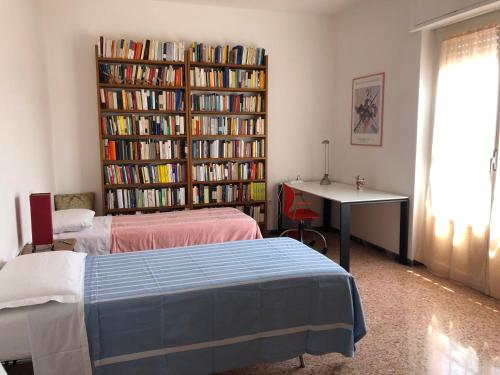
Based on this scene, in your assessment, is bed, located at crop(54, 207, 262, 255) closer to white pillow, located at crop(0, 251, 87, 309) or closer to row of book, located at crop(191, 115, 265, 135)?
white pillow, located at crop(0, 251, 87, 309)

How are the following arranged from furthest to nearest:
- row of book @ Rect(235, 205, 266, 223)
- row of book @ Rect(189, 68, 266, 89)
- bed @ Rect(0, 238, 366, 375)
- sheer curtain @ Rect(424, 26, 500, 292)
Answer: row of book @ Rect(235, 205, 266, 223), row of book @ Rect(189, 68, 266, 89), sheer curtain @ Rect(424, 26, 500, 292), bed @ Rect(0, 238, 366, 375)

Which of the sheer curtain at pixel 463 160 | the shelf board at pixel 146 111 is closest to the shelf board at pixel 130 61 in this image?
the shelf board at pixel 146 111

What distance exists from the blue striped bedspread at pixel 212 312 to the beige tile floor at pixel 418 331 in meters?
0.31

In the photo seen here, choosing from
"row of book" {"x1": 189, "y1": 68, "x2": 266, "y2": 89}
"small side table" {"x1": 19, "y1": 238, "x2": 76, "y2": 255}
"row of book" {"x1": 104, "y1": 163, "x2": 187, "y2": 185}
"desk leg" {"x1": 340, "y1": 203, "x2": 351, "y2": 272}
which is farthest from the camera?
"row of book" {"x1": 189, "y1": 68, "x2": 266, "y2": 89}

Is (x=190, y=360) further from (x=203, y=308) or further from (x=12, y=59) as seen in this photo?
(x=12, y=59)

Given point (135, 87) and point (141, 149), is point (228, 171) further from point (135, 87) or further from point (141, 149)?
point (135, 87)

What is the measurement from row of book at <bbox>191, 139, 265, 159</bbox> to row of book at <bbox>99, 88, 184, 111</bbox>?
20.8 inches

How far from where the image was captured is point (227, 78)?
490 cm

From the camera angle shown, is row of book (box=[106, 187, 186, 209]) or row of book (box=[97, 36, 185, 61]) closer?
row of book (box=[97, 36, 185, 61])

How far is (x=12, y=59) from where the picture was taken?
9.39 feet

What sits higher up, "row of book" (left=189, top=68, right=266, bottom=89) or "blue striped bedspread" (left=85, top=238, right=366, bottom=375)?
"row of book" (left=189, top=68, right=266, bottom=89)

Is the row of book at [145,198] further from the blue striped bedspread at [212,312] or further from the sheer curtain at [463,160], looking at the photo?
the sheer curtain at [463,160]

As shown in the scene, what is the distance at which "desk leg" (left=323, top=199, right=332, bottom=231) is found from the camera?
18.9 feet

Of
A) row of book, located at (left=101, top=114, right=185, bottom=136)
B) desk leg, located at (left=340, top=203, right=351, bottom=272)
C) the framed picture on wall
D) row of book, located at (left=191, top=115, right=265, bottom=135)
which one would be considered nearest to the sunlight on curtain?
desk leg, located at (left=340, top=203, right=351, bottom=272)
